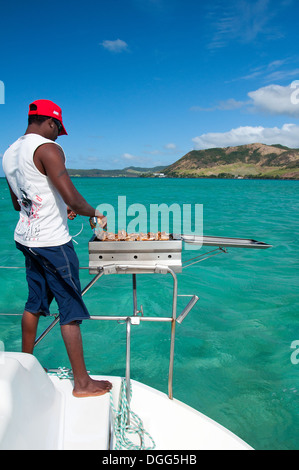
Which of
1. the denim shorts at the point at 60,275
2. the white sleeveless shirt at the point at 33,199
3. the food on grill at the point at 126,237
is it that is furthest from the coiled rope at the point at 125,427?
the white sleeveless shirt at the point at 33,199

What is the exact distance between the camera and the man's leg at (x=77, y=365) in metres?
2.30

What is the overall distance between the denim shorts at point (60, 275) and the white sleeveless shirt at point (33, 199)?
0.06 metres

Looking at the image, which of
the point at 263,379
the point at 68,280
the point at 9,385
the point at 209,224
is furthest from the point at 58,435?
the point at 209,224

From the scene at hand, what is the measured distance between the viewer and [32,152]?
212 centimetres

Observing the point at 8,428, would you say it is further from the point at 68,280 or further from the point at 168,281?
the point at 168,281

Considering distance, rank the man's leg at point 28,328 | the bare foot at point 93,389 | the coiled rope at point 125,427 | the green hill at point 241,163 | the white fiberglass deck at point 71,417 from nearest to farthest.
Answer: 1. the white fiberglass deck at point 71,417
2. the coiled rope at point 125,427
3. the bare foot at point 93,389
4. the man's leg at point 28,328
5. the green hill at point 241,163

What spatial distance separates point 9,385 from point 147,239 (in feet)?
4.12

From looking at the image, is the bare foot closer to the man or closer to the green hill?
the man

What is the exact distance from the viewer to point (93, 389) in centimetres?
231

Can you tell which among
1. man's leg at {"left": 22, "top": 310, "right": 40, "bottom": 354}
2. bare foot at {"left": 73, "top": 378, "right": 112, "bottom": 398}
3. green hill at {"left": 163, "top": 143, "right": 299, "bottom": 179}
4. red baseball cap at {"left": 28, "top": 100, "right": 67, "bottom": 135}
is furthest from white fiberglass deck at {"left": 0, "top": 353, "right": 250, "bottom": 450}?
green hill at {"left": 163, "top": 143, "right": 299, "bottom": 179}

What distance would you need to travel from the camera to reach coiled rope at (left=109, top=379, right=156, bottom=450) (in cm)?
211

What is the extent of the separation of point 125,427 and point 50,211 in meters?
1.52

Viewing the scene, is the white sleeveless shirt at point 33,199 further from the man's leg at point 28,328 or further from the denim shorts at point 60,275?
the man's leg at point 28,328

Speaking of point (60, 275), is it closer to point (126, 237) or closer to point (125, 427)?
point (126, 237)
